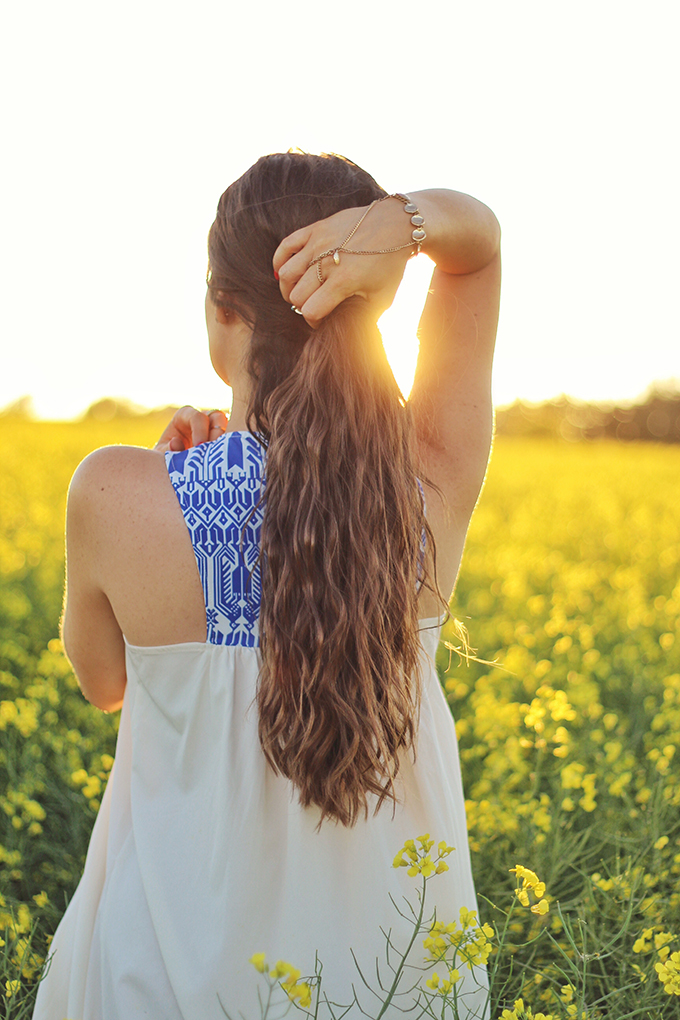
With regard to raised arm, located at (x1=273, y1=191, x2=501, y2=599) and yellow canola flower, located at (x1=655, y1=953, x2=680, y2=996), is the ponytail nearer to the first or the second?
raised arm, located at (x1=273, y1=191, x2=501, y2=599)

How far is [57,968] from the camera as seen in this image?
4.50 ft

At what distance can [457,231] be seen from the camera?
1.37 metres

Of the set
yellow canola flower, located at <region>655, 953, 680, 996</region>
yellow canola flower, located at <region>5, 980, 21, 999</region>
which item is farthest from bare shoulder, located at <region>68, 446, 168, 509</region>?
yellow canola flower, located at <region>655, 953, 680, 996</region>

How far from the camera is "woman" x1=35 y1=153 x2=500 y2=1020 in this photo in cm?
111

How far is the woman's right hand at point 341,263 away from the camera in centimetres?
110

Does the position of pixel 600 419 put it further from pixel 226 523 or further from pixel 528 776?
pixel 226 523

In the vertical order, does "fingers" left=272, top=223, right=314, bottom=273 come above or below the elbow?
above

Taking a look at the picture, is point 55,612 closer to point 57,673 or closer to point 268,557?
point 57,673

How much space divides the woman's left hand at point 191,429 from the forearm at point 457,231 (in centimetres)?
46

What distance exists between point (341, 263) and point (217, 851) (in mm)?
851

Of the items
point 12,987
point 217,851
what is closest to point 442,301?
point 217,851

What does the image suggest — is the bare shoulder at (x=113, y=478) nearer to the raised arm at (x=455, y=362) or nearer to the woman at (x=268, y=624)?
the woman at (x=268, y=624)

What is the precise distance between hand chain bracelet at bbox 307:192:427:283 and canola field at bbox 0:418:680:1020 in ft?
2.10

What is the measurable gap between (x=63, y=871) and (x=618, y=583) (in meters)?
4.15
